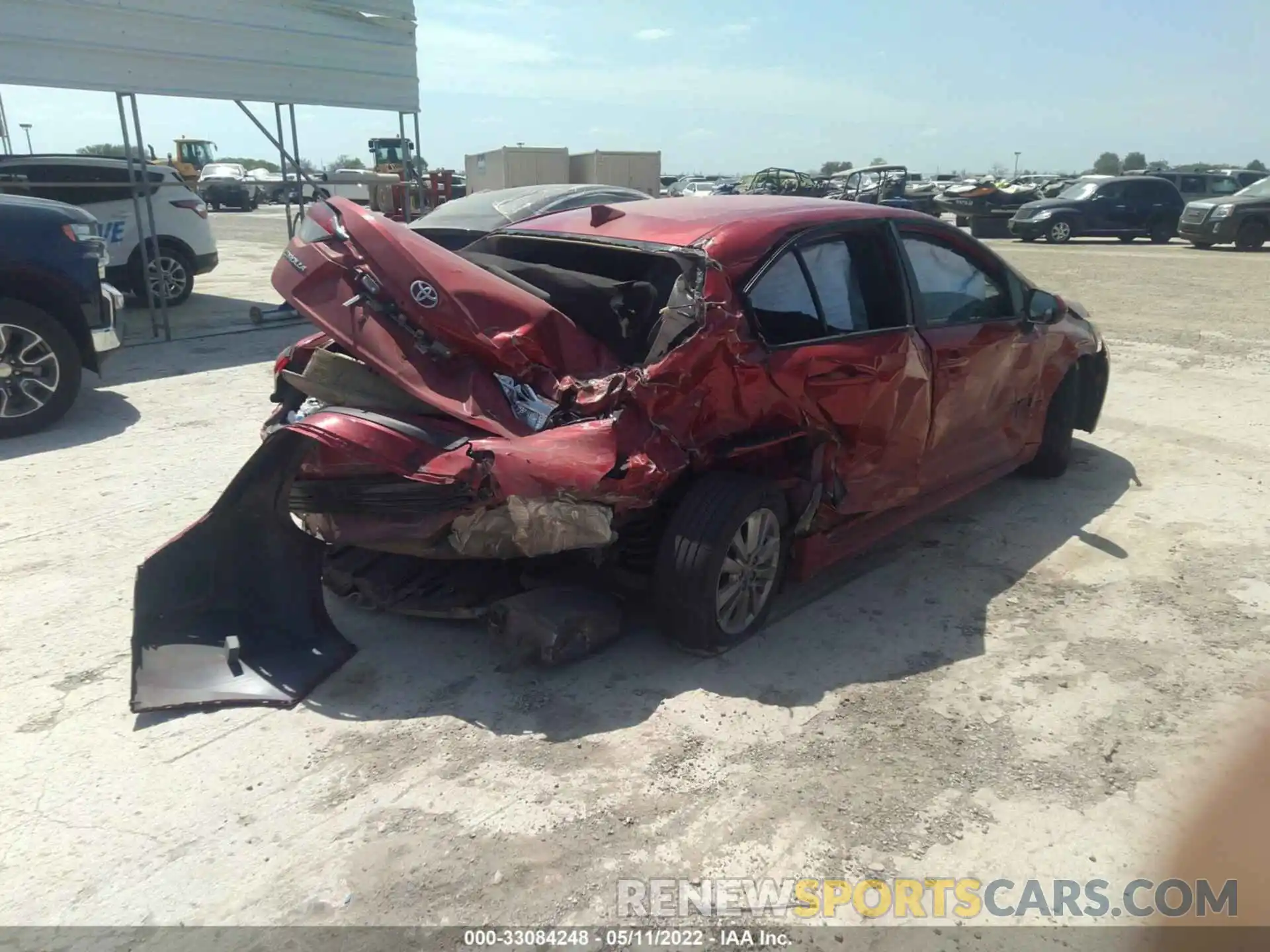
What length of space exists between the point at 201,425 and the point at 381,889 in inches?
202

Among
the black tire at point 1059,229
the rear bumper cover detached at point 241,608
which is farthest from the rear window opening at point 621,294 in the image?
the black tire at point 1059,229

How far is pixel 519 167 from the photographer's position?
20.8m

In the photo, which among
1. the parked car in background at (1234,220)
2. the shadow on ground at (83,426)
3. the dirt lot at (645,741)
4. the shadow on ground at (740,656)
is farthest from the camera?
the parked car in background at (1234,220)

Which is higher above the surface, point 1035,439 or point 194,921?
point 1035,439

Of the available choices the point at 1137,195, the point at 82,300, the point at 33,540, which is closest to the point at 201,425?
the point at 82,300

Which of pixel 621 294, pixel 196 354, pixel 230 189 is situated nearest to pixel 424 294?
pixel 621 294

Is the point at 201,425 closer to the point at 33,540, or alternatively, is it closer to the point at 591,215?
the point at 33,540

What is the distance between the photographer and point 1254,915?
8.09 feet

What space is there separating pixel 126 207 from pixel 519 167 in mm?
11001

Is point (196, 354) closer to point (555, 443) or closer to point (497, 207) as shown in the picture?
point (497, 207)

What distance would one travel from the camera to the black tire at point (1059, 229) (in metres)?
21.5

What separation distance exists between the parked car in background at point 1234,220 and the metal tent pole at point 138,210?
20301 millimetres

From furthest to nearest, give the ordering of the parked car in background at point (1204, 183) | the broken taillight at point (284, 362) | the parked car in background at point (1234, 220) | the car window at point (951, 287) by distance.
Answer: the parked car in background at point (1204, 183), the parked car in background at point (1234, 220), the car window at point (951, 287), the broken taillight at point (284, 362)

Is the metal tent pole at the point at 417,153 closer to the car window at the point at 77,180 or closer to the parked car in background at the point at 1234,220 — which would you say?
the car window at the point at 77,180
